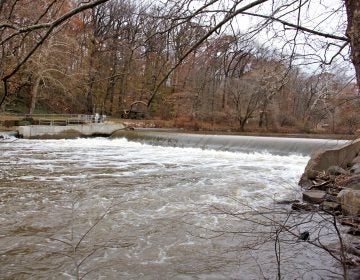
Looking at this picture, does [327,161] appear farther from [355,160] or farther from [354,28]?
[354,28]

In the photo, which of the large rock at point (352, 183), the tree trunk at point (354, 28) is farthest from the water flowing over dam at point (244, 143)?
the tree trunk at point (354, 28)

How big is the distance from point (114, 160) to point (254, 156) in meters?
5.74

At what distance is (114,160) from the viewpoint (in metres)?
15.0

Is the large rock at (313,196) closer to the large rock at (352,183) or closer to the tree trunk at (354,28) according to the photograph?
the large rock at (352,183)

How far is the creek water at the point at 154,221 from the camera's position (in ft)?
16.0

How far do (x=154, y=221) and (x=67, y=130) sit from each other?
65.5ft

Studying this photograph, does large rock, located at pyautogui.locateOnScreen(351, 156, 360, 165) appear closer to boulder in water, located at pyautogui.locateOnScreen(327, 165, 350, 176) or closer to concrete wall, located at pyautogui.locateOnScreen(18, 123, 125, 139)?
boulder in water, located at pyautogui.locateOnScreen(327, 165, 350, 176)

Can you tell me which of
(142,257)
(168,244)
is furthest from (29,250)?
(168,244)

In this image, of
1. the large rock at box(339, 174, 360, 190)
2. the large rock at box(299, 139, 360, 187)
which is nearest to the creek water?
the large rock at box(299, 139, 360, 187)

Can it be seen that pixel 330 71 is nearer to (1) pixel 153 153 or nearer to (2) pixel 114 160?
(2) pixel 114 160

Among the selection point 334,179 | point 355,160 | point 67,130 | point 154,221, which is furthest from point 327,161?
point 67,130

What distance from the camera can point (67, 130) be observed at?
25531 millimetres

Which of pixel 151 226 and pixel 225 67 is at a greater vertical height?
pixel 225 67

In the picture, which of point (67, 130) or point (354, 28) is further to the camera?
point (67, 130)
